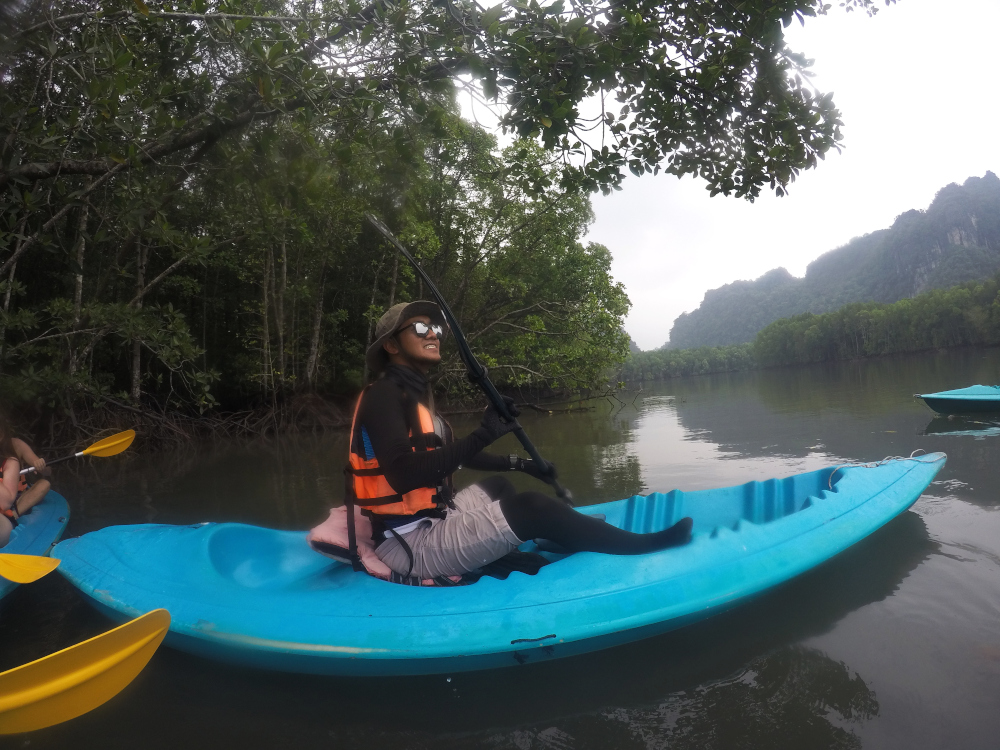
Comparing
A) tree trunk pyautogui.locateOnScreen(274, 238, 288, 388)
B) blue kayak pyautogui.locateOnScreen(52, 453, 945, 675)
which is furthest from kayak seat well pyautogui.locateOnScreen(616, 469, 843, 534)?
tree trunk pyautogui.locateOnScreen(274, 238, 288, 388)

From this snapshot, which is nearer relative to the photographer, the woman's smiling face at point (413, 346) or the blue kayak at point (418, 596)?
the blue kayak at point (418, 596)

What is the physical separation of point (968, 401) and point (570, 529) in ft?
23.4

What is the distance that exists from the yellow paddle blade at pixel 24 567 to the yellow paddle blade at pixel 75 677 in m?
0.69

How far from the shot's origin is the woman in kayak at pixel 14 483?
11.3ft

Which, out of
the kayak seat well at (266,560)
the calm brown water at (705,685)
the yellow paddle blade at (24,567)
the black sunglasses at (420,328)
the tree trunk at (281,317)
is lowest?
the calm brown water at (705,685)

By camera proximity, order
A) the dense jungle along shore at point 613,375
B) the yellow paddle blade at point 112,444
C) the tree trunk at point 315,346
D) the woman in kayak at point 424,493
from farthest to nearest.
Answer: the tree trunk at point 315,346
the dense jungle along shore at point 613,375
the yellow paddle blade at point 112,444
the woman in kayak at point 424,493

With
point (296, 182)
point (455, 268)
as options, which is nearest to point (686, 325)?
point (455, 268)

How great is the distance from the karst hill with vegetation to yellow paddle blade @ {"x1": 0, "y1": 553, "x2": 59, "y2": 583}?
10100 centimetres

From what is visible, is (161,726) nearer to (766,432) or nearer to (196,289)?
(766,432)

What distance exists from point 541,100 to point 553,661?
9.77ft

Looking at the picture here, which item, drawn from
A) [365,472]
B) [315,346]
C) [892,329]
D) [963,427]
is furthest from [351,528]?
[892,329]

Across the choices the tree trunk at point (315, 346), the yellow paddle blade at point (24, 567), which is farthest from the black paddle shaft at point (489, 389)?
the tree trunk at point (315, 346)

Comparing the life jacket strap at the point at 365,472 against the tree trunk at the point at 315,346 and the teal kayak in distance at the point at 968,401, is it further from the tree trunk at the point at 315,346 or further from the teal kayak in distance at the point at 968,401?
the tree trunk at the point at 315,346

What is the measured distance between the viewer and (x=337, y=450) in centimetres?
946
